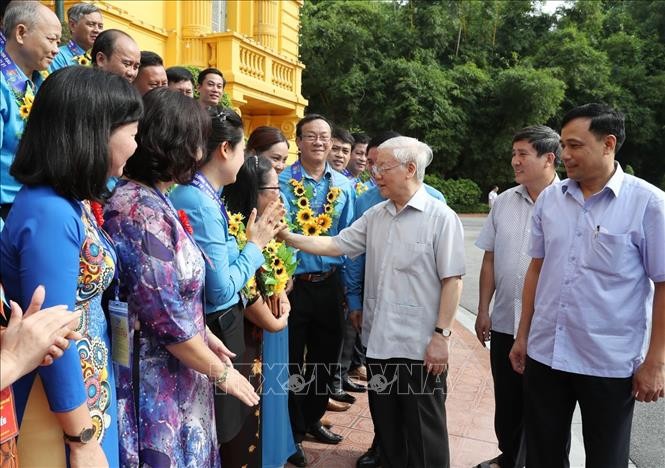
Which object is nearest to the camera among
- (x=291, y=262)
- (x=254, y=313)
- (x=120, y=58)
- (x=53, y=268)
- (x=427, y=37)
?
(x=53, y=268)

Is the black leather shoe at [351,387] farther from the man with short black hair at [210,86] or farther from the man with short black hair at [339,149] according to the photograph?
the man with short black hair at [210,86]

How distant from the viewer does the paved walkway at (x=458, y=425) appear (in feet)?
12.4

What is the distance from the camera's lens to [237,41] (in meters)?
13.3

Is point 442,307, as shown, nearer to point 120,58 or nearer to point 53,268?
point 53,268

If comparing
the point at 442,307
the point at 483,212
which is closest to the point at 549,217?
the point at 442,307

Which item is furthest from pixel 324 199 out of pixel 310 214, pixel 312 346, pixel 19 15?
pixel 19 15

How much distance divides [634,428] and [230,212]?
3.42 m

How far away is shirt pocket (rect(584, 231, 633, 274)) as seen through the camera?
2514 mm

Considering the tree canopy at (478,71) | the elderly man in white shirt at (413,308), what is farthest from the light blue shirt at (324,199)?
the tree canopy at (478,71)

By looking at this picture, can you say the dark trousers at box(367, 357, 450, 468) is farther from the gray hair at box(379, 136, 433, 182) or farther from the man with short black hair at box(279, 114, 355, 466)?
the gray hair at box(379, 136, 433, 182)

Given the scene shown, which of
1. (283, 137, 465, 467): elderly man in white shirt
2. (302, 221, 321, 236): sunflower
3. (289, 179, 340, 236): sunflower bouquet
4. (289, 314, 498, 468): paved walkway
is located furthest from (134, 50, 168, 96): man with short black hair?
(289, 314, 498, 468): paved walkway

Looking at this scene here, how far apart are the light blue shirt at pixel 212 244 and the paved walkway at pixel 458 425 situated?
1809 mm

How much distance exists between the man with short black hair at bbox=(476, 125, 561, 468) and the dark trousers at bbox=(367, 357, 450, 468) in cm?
56

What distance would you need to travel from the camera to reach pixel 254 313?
108 inches
